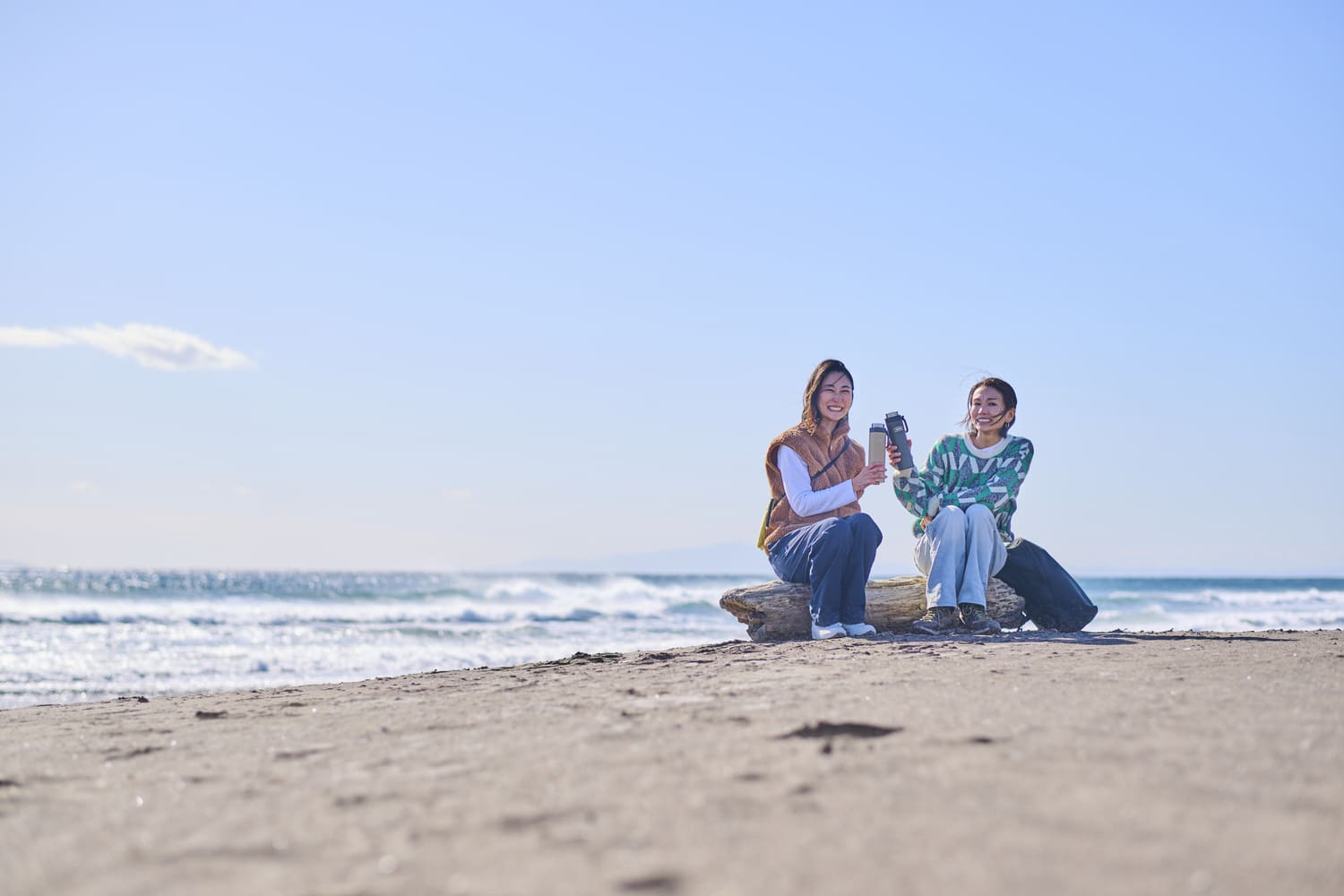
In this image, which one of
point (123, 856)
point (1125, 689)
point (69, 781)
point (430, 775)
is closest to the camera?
point (123, 856)

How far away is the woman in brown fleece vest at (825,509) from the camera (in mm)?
6043

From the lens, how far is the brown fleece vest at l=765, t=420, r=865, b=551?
21.2 ft

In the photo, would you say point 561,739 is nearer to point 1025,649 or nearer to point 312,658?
point 1025,649

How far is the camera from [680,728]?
9.96ft

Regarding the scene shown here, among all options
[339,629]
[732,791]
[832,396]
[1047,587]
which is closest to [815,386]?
[832,396]

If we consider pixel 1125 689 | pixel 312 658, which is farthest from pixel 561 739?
pixel 312 658

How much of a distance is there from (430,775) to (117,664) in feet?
38.6

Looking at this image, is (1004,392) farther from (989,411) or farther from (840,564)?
(840,564)

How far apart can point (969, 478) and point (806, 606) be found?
4.36 feet

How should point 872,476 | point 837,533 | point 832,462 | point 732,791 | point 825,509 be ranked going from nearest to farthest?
1. point 732,791
2. point 837,533
3. point 872,476
4. point 825,509
5. point 832,462

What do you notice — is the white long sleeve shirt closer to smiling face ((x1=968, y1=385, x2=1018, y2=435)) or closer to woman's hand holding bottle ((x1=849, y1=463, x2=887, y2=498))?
woman's hand holding bottle ((x1=849, y1=463, x2=887, y2=498))

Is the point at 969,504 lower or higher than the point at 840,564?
higher

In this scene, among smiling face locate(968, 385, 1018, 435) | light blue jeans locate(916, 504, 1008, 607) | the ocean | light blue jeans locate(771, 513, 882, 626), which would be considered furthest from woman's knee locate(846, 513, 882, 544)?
the ocean

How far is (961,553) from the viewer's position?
244 inches
